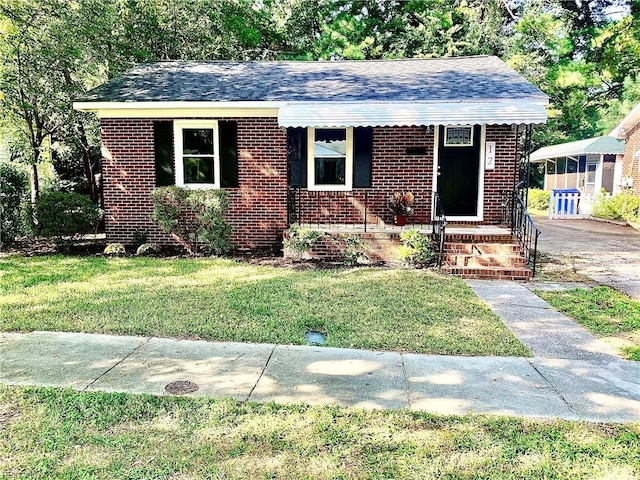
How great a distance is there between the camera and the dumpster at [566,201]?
21531 millimetres

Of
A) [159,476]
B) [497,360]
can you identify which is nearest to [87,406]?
[159,476]

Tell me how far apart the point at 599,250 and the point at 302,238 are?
26.2ft

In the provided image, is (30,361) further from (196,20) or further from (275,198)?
(196,20)

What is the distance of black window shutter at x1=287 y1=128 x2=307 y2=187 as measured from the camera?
36.7 ft

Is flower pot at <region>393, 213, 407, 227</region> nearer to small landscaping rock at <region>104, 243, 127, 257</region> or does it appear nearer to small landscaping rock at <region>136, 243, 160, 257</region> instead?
small landscaping rock at <region>136, 243, 160, 257</region>

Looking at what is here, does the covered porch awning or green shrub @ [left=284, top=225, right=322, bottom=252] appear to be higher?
the covered porch awning

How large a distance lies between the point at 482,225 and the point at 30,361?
9.19 metres

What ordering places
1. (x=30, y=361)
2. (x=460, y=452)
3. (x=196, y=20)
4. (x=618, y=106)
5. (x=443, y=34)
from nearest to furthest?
(x=460, y=452)
(x=30, y=361)
(x=196, y=20)
(x=443, y=34)
(x=618, y=106)

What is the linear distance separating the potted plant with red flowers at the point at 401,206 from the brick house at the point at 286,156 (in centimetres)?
31

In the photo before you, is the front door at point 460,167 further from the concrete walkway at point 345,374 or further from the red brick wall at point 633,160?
the red brick wall at point 633,160

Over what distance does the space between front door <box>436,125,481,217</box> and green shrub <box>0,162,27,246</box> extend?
34.0 ft

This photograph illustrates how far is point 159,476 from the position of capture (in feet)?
9.64

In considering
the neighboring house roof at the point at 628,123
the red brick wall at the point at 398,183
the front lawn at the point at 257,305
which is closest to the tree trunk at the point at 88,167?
the front lawn at the point at 257,305

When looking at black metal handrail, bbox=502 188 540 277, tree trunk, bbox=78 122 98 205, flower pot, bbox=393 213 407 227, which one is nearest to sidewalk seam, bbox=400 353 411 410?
black metal handrail, bbox=502 188 540 277
